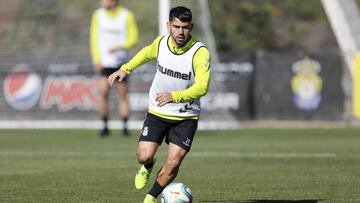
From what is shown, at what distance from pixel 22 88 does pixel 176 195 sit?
13.6m

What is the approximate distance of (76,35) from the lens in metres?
21.2

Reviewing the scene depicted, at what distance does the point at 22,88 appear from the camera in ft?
67.8

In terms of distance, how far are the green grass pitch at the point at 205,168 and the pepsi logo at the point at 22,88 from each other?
11.7 feet

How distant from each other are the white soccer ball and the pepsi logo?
13.4m

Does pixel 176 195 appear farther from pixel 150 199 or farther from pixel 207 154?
pixel 207 154

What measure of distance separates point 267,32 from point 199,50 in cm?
3015

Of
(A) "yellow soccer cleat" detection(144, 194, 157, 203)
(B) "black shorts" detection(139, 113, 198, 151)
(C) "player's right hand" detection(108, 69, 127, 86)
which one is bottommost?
(A) "yellow soccer cleat" detection(144, 194, 157, 203)

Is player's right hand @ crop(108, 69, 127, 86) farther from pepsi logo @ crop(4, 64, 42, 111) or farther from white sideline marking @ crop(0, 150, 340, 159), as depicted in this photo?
pepsi logo @ crop(4, 64, 42, 111)

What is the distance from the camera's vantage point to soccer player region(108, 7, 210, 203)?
310 inches

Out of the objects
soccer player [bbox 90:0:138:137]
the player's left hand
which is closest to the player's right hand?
the player's left hand

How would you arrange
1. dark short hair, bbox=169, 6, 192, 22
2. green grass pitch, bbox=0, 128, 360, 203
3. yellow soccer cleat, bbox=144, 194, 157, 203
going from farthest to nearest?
1. green grass pitch, bbox=0, 128, 360, 203
2. dark short hair, bbox=169, 6, 192, 22
3. yellow soccer cleat, bbox=144, 194, 157, 203

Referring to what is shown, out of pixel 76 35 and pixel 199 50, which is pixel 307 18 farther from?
pixel 199 50

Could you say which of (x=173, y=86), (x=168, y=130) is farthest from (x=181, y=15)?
(x=168, y=130)

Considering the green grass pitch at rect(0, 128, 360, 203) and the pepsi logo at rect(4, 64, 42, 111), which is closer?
the green grass pitch at rect(0, 128, 360, 203)
